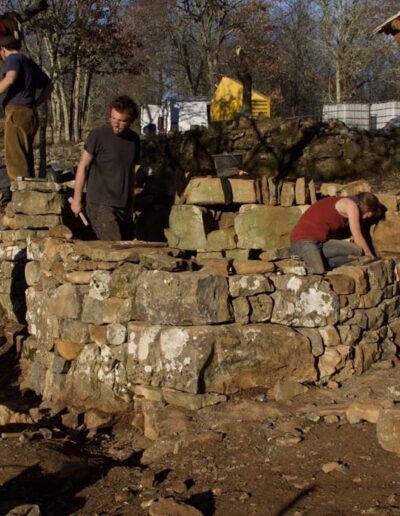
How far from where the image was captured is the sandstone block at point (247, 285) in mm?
5250

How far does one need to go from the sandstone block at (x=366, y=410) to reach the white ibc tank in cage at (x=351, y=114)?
42.3 feet

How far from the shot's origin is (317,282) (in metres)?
5.43

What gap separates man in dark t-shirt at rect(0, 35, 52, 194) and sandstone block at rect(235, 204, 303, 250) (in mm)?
2300

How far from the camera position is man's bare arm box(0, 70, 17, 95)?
6.79m

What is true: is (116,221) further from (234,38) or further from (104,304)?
(234,38)

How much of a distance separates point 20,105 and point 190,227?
2.14 meters

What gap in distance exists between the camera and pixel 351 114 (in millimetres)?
16875

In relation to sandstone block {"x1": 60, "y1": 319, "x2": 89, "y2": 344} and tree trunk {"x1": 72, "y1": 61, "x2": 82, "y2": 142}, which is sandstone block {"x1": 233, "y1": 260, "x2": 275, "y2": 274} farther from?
tree trunk {"x1": 72, "y1": 61, "x2": 82, "y2": 142}

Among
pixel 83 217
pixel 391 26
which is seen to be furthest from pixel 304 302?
pixel 391 26

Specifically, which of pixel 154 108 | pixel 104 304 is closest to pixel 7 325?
pixel 104 304

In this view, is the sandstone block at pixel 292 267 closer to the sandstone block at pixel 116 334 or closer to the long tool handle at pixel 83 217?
the sandstone block at pixel 116 334

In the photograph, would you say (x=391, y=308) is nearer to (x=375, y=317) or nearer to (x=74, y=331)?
(x=375, y=317)

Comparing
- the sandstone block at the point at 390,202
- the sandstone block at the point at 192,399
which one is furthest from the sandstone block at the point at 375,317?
the sandstone block at the point at 192,399

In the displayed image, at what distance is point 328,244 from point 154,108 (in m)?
23.6
